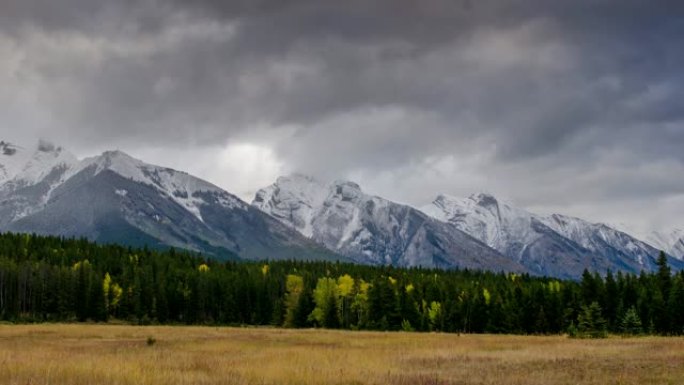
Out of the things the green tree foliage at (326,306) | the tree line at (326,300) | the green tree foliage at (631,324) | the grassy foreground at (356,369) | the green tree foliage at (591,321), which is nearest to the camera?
the grassy foreground at (356,369)

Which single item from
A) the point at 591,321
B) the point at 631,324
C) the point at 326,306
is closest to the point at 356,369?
the point at 631,324

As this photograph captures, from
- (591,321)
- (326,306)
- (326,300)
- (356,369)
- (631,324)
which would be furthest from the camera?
(326,300)

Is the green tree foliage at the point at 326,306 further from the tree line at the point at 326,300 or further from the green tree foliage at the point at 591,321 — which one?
the green tree foliage at the point at 591,321

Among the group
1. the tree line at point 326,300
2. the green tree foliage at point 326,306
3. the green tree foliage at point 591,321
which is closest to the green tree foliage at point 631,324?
the tree line at point 326,300

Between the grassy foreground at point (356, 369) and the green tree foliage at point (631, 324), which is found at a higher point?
the grassy foreground at point (356, 369)

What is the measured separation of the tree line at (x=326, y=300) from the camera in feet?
355

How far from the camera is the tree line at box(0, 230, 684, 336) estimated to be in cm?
10812

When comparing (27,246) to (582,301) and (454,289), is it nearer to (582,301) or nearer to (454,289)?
(454,289)

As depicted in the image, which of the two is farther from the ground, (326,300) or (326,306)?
(326,300)

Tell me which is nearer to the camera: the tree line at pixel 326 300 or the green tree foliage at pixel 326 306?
the tree line at pixel 326 300

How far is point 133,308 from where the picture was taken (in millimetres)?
137375

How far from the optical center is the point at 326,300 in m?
134

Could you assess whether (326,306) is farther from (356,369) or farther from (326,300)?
(356,369)

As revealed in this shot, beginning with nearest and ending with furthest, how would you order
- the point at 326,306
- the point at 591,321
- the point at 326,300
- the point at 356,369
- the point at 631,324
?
the point at 356,369 → the point at 631,324 → the point at 591,321 → the point at 326,306 → the point at 326,300
